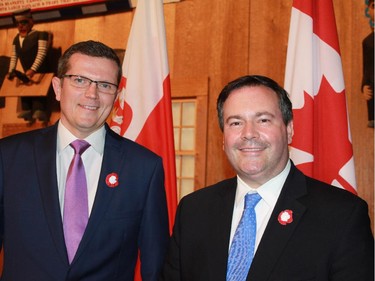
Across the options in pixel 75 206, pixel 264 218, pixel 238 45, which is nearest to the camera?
pixel 264 218

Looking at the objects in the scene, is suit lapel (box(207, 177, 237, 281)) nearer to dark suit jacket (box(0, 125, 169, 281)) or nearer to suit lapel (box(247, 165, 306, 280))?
suit lapel (box(247, 165, 306, 280))

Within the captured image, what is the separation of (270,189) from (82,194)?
699 millimetres

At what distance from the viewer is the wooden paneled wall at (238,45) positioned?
362cm

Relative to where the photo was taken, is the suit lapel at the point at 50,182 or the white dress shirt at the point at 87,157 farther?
the white dress shirt at the point at 87,157

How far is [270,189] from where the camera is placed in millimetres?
1626

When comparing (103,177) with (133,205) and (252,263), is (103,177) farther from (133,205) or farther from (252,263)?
(252,263)

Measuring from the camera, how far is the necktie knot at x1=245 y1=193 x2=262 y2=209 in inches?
63.5

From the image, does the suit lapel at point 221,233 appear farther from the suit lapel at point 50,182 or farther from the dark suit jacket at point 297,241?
the suit lapel at point 50,182

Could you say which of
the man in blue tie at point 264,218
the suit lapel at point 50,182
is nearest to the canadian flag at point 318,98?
the man in blue tie at point 264,218

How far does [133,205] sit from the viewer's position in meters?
1.79

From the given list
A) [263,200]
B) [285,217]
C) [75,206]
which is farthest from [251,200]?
[75,206]

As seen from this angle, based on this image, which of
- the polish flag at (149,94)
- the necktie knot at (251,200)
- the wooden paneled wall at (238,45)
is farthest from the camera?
the wooden paneled wall at (238,45)

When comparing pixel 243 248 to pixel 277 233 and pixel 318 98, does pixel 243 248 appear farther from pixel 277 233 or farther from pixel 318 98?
pixel 318 98

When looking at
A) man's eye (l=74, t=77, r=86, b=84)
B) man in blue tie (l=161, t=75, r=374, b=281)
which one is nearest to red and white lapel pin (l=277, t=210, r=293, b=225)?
man in blue tie (l=161, t=75, r=374, b=281)
